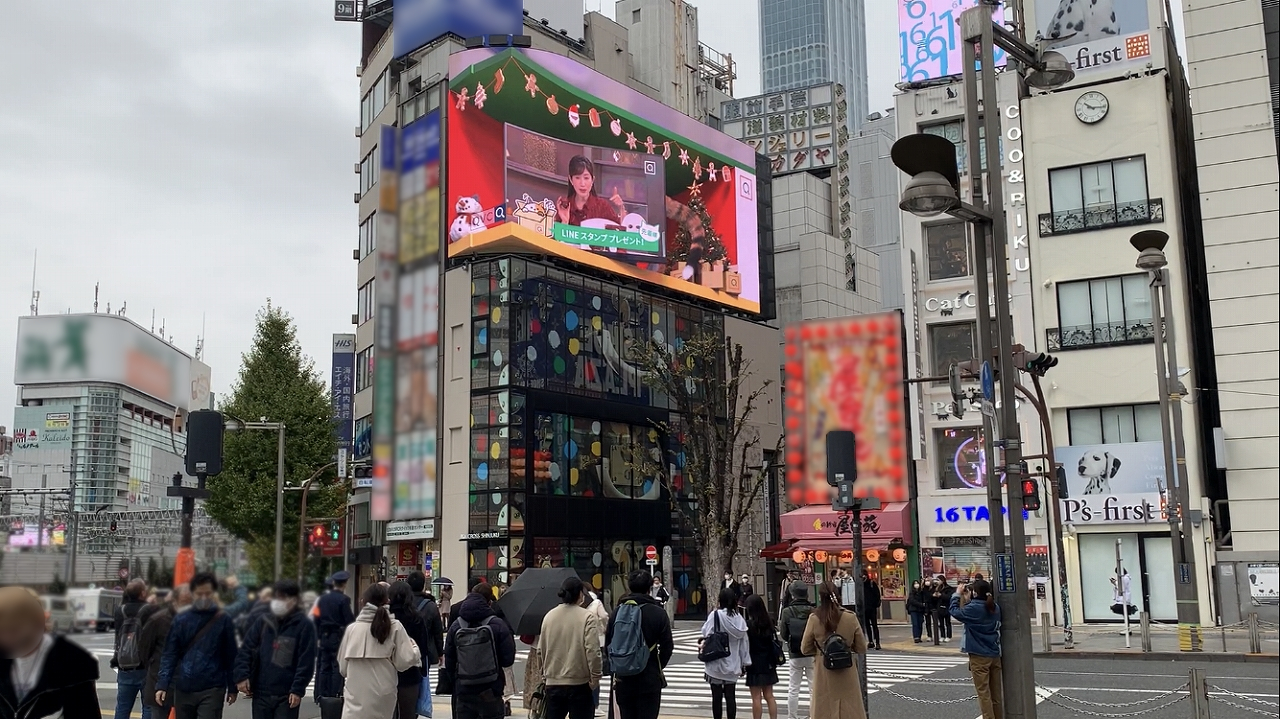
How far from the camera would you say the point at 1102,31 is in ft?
136

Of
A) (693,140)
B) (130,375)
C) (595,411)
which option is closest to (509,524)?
(595,411)

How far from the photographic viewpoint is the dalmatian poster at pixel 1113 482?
38.0 meters

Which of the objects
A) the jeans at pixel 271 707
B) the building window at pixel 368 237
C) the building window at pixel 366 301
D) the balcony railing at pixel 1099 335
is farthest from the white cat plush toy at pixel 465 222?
the jeans at pixel 271 707

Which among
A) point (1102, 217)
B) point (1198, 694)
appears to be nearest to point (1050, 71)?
point (1198, 694)

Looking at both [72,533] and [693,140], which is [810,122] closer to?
[693,140]

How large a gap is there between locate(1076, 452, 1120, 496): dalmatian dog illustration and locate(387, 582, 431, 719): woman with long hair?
106ft

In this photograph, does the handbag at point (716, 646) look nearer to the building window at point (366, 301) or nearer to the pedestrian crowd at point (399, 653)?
the pedestrian crowd at point (399, 653)

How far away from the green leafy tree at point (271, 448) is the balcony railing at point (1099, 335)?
82.1ft

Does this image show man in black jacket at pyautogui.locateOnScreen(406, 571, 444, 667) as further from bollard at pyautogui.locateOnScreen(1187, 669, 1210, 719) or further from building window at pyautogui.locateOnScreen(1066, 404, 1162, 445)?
building window at pyautogui.locateOnScreen(1066, 404, 1162, 445)

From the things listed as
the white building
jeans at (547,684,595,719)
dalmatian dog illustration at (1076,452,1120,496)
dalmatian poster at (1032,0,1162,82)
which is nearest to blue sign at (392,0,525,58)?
dalmatian poster at (1032,0,1162,82)

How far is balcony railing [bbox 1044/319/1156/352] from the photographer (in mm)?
38938

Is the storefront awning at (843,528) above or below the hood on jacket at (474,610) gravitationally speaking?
above

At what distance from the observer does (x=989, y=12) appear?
13328 mm

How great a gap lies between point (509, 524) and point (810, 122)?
46.6 m
